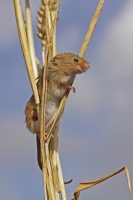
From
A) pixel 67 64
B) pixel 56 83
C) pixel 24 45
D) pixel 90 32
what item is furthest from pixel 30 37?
pixel 67 64

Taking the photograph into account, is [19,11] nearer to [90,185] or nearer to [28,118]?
[90,185]

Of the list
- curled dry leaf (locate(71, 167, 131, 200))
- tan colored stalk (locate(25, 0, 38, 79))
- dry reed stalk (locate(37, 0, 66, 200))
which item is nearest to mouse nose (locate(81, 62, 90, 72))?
dry reed stalk (locate(37, 0, 66, 200))

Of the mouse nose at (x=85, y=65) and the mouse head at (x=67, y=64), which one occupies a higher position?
the mouse head at (x=67, y=64)

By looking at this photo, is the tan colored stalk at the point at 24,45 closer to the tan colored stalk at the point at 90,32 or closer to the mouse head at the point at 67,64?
the tan colored stalk at the point at 90,32

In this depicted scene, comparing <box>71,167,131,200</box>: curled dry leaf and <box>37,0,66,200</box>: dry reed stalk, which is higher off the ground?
<box>37,0,66,200</box>: dry reed stalk

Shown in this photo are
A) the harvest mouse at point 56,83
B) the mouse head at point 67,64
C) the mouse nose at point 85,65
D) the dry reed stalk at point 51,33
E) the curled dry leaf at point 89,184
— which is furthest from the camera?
the mouse head at point 67,64

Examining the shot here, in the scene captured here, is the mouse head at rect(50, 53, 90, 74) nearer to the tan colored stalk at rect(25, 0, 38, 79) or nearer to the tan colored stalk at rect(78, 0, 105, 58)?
the tan colored stalk at rect(25, 0, 38, 79)

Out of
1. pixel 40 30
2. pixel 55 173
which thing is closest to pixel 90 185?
pixel 55 173

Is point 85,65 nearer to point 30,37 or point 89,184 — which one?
point 30,37

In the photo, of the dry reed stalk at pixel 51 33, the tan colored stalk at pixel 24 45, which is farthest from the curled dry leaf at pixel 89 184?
the tan colored stalk at pixel 24 45
